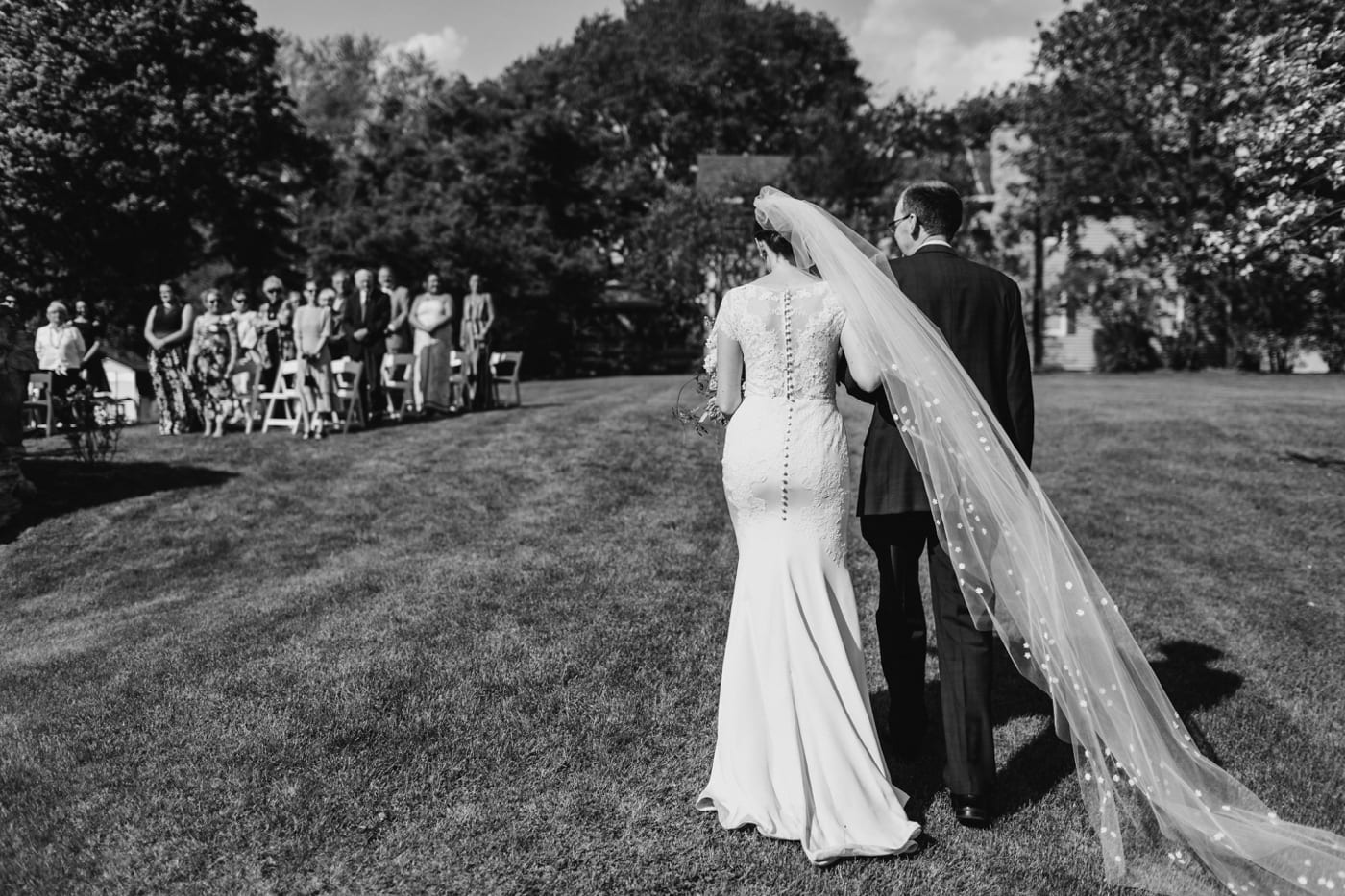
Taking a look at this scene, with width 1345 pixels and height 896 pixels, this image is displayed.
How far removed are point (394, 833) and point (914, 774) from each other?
2346 millimetres

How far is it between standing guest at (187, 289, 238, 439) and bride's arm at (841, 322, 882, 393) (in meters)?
12.5

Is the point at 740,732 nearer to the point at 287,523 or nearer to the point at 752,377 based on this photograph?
the point at 752,377

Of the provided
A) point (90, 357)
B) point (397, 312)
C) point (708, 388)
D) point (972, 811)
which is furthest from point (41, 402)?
point (972, 811)

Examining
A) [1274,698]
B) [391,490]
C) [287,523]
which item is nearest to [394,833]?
[1274,698]

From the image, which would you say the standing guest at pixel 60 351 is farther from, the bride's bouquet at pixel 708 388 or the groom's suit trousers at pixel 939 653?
the groom's suit trousers at pixel 939 653

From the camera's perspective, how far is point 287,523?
1012 cm

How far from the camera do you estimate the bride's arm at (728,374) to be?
173 inches

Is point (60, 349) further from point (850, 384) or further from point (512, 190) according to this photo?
point (512, 190)

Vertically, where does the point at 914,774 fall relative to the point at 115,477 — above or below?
below

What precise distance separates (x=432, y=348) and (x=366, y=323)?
1.48 metres

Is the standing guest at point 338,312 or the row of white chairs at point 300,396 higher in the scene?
the standing guest at point 338,312

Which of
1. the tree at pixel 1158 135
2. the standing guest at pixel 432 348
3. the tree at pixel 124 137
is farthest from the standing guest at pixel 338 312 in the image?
the tree at pixel 1158 135

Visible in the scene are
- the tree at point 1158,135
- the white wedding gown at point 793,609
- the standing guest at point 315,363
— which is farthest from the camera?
the tree at point 1158,135

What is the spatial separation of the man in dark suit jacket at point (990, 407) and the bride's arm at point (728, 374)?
0.55m
